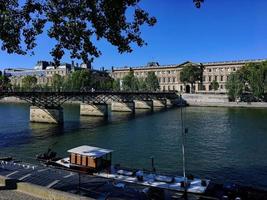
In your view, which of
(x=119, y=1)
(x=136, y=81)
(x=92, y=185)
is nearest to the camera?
(x=119, y=1)

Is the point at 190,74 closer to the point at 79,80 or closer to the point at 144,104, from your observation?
the point at 144,104

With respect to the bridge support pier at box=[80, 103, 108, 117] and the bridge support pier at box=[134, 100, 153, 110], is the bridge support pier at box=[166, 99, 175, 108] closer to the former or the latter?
the bridge support pier at box=[134, 100, 153, 110]

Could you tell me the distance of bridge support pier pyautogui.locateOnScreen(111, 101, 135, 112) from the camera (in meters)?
115

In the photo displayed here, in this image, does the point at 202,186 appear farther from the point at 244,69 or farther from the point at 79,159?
the point at 244,69

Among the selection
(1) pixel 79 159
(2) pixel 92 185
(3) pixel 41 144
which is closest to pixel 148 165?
(1) pixel 79 159

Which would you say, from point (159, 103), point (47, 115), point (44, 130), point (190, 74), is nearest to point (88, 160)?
point (44, 130)

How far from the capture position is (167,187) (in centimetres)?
2662

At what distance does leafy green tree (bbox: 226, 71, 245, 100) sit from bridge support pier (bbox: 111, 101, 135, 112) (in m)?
42.5

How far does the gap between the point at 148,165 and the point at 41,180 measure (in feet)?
47.2

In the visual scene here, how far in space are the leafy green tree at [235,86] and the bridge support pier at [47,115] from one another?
78.4 meters

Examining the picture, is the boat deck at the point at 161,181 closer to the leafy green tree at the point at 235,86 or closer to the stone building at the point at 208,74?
the leafy green tree at the point at 235,86

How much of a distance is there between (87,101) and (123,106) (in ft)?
53.4

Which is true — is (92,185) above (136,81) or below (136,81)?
below

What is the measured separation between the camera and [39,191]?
1605 cm
